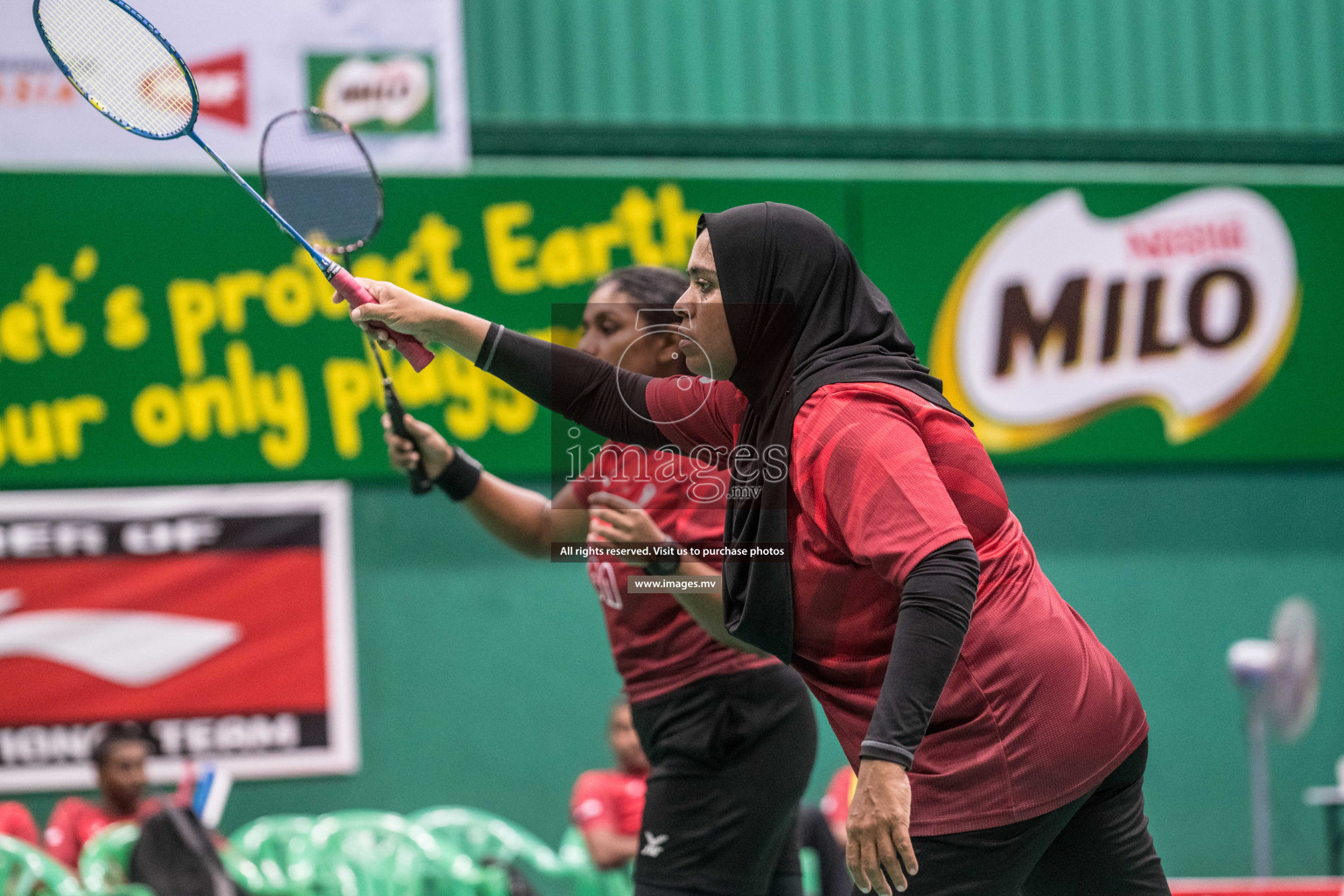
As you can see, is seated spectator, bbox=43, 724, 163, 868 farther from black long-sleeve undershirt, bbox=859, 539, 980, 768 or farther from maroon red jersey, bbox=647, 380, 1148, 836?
black long-sleeve undershirt, bbox=859, 539, 980, 768

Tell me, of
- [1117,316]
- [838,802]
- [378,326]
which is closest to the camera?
[378,326]

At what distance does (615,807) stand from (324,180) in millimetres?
2824

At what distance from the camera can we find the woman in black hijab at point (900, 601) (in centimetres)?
181

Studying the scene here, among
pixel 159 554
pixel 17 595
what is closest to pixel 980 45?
pixel 159 554

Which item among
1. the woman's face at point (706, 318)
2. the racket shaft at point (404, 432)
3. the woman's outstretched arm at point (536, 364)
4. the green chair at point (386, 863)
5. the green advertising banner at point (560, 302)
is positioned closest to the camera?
the woman's face at point (706, 318)

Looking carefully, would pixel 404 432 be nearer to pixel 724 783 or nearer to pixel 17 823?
pixel 724 783

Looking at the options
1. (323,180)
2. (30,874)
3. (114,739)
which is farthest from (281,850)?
(323,180)

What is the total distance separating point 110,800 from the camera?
5504 millimetres

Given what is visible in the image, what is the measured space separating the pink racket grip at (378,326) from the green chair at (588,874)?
10.1 feet

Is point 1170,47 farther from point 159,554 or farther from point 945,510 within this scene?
point 945,510

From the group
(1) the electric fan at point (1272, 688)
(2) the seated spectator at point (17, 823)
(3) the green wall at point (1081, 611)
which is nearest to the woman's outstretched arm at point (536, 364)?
(2) the seated spectator at point (17, 823)

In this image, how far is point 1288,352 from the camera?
715cm

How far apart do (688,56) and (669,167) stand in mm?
721

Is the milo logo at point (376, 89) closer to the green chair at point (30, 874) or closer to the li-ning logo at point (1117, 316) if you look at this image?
the li-ning logo at point (1117, 316)
